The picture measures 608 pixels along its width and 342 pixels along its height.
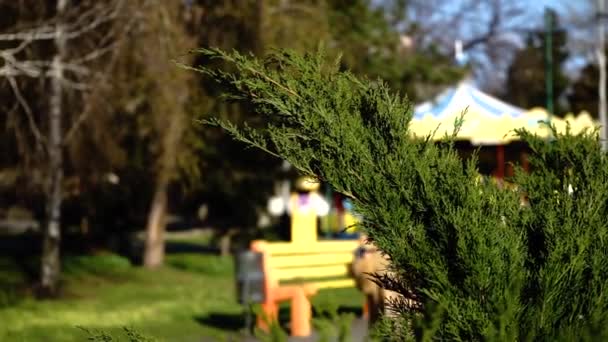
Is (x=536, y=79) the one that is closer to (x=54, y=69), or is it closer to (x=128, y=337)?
(x=54, y=69)

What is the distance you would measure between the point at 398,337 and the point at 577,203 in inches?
39.2

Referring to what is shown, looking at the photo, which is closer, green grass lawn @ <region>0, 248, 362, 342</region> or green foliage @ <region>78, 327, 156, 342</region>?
green foliage @ <region>78, 327, 156, 342</region>

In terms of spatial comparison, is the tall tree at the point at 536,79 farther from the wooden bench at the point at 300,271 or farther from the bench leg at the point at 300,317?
the bench leg at the point at 300,317

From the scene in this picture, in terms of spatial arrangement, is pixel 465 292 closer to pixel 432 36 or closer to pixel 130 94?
pixel 130 94

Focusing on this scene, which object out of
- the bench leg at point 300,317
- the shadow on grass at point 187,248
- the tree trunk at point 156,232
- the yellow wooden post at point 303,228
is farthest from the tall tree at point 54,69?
the shadow on grass at point 187,248

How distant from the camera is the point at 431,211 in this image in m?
4.74

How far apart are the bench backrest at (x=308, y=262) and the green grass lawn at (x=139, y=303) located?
1.19 feet

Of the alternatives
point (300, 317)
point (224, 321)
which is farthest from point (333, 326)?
point (224, 321)

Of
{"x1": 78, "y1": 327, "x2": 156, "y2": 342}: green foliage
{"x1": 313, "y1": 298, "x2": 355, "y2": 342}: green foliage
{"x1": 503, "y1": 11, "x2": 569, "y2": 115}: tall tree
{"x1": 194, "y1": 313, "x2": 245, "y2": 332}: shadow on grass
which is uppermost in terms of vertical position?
{"x1": 503, "y1": 11, "x2": 569, "y2": 115}: tall tree

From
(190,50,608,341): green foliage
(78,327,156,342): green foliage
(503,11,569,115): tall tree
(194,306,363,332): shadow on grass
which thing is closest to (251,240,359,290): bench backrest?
(194,306,363,332): shadow on grass

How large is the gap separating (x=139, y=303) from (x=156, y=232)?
8.94 meters

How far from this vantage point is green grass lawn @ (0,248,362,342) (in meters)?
14.6

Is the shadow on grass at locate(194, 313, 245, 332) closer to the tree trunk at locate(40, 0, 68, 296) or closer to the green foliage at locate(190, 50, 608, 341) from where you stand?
the tree trunk at locate(40, 0, 68, 296)

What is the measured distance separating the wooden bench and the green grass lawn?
0.39 meters
